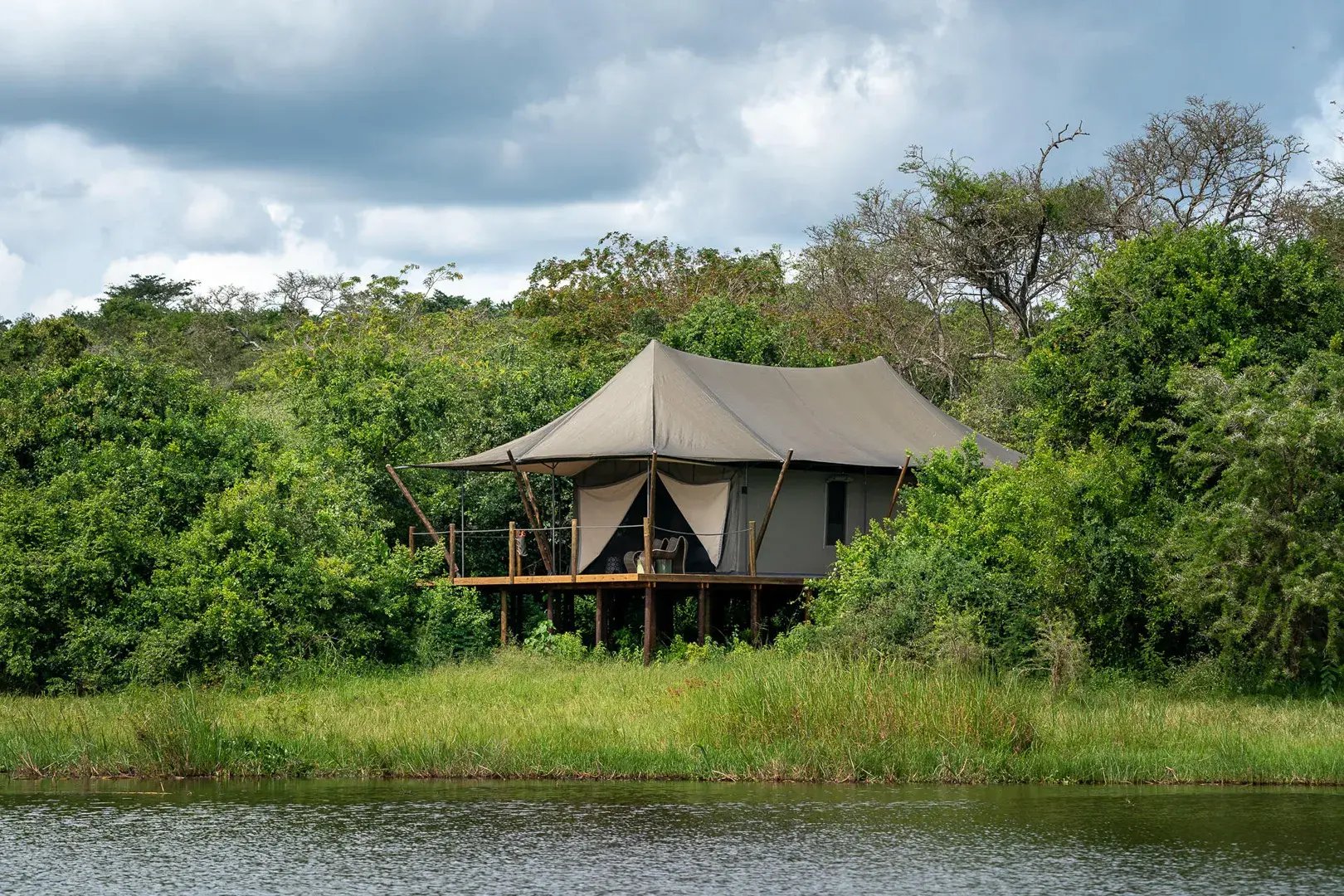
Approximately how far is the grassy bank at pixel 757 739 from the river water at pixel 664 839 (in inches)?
20.0

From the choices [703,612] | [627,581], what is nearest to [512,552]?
[627,581]

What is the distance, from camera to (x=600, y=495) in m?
25.9

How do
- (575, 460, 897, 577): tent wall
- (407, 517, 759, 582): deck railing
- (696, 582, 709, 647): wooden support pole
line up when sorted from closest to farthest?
(407, 517, 759, 582): deck railing, (696, 582, 709, 647): wooden support pole, (575, 460, 897, 577): tent wall

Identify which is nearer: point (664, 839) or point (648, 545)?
point (664, 839)

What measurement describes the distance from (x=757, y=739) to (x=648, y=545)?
8724 millimetres

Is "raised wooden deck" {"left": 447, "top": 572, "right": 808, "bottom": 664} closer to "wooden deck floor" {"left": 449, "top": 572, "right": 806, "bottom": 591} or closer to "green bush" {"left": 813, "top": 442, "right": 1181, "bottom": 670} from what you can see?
"wooden deck floor" {"left": 449, "top": 572, "right": 806, "bottom": 591}

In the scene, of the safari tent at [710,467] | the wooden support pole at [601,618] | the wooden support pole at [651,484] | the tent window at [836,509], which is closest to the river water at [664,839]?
the wooden support pole at [651,484]

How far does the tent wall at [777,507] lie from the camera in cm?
2516

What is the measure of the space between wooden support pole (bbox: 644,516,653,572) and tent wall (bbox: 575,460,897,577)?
182 cm

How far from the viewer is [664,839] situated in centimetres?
1117

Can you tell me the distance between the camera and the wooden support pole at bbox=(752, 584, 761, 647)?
24.3 meters

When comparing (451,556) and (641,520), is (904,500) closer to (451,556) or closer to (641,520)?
(641,520)

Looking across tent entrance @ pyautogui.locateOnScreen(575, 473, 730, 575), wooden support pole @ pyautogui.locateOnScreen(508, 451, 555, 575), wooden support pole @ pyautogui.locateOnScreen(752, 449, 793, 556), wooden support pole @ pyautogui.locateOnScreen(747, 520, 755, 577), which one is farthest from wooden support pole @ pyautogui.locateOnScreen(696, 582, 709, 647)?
wooden support pole @ pyautogui.locateOnScreen(508, 451, 555, 575)

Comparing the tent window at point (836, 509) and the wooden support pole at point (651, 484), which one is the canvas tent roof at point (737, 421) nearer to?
the wooden support pole at point (651, 484)
